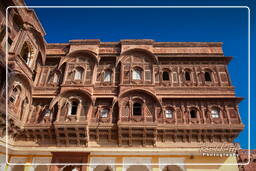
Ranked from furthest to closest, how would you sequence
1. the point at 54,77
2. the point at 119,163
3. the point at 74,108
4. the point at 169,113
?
the point at 54,77 < the point at 74,108 < the point at 169,113 < the point at 119,163

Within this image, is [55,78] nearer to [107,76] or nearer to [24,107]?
[24,107]

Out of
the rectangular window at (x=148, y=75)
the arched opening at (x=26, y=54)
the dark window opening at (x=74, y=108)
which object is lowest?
the dark window opening at (x=74, y=108)

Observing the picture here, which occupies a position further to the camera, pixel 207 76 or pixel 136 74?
pixel 207 76

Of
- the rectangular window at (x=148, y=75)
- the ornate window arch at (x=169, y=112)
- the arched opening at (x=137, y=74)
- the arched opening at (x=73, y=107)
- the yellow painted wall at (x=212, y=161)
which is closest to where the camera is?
the yellow painted wall at (x=212, y=161)

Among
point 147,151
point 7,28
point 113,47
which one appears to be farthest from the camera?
point 113,47

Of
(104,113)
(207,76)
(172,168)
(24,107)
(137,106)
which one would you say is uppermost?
(207,76)

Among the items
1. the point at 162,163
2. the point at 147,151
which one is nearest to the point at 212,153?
the point at 162,163

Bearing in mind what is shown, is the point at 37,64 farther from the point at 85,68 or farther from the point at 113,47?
the point at 113,47

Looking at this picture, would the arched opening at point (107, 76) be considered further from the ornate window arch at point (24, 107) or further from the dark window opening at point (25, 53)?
the dark window opening at point (25, 53)

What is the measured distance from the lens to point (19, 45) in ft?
45.8

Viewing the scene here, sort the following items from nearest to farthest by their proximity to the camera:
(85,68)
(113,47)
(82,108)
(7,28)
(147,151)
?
(7,28) → (147,151) → (82,108) → (85,68) → (113,47)

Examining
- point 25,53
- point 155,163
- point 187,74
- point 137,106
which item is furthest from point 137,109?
point 25,53

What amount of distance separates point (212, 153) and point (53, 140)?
451 inches

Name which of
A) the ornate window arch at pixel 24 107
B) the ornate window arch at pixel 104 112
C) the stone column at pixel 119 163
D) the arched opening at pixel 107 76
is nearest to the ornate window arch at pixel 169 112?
the ornate window arch at pixel 104 112
